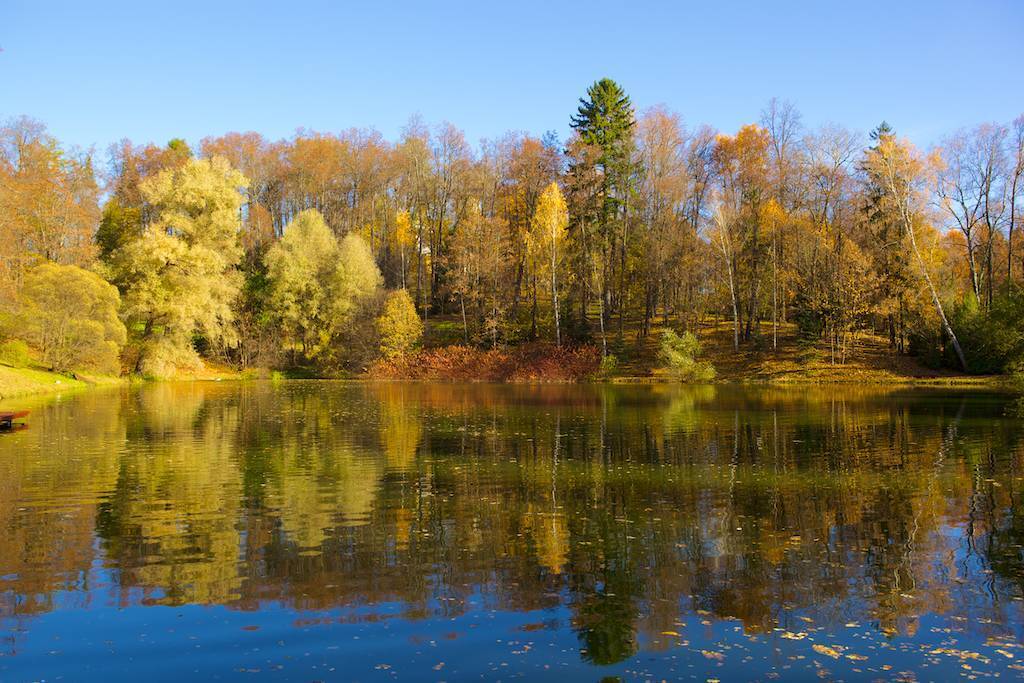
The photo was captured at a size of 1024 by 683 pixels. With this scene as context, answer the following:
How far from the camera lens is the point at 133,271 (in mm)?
56688

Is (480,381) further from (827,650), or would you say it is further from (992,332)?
(827,650)

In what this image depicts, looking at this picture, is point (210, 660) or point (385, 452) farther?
point (385, 452)

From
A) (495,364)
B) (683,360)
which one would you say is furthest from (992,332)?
(495,364)

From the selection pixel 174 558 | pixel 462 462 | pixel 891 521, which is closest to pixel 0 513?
pixel 174 558

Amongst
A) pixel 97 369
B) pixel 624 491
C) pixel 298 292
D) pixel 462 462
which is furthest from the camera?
pixel 298 292

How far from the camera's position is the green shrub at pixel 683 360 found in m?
54.7

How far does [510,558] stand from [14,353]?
4498cm

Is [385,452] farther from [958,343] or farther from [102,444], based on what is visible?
[958,343]

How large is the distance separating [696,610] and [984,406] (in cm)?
3096

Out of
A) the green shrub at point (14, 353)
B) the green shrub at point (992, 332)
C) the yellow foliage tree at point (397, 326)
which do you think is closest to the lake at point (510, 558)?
the green shrub at point (14, 353)

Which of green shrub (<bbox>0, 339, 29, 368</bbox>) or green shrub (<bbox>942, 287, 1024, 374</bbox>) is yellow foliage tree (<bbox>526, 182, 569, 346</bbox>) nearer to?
green shrub (<bbox>942, 287, 1024, 374</bbox>)

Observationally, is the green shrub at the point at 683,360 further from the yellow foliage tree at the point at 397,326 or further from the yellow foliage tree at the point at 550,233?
the yellow foliage tree at the point at 397,326

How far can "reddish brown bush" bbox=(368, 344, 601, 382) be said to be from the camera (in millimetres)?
59844

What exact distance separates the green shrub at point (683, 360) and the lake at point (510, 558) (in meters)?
30.8
